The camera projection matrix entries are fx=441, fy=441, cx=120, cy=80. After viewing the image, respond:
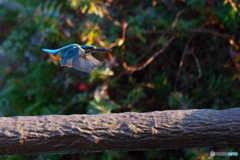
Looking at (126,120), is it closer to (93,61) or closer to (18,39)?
(93,61)

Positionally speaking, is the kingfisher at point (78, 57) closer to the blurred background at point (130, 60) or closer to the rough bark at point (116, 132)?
the rough bark at point (116, 132)

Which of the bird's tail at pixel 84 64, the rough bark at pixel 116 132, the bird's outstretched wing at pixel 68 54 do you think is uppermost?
the bird's outstretched wing at pixel 68 54

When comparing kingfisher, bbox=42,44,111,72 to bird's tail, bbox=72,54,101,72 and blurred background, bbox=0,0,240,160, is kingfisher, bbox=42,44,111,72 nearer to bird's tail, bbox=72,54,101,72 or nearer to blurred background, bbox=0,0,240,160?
bird's tail, bbox=72,54,101,72

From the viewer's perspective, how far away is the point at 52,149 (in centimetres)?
157

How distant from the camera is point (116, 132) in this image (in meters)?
1.57

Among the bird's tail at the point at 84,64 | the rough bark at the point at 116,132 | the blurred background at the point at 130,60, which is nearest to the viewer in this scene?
the rough bark at the point at 116,132

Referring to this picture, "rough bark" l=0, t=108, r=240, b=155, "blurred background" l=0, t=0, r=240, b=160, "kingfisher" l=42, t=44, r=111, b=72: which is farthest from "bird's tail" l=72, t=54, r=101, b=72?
"blurred background" l=0, t=0, r=240, b=160

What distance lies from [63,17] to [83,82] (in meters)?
0.40

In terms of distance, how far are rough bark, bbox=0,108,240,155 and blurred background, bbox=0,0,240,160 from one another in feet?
2.48

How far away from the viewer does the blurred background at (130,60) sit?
2533 mm

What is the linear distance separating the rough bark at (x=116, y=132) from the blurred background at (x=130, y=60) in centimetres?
76

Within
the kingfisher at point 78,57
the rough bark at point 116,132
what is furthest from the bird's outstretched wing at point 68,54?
the rough bark at point 116,132

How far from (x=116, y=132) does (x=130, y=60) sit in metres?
1.20

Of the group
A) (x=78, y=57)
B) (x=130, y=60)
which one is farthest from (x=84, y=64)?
(x=130, y=60)
